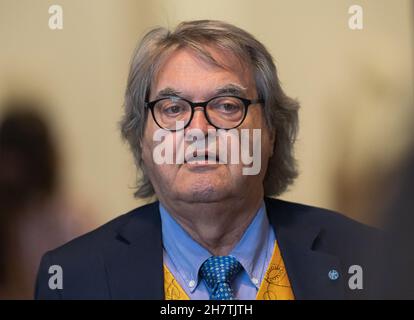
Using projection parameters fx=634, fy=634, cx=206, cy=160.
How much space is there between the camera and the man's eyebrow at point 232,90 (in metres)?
1.37

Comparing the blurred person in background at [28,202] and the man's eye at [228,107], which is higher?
the man's eye at [228,107]

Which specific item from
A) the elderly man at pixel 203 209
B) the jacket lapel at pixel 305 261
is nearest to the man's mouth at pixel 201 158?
the elderly man at pixel 203 209

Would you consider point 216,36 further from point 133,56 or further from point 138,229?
point 138,229

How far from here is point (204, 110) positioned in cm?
136

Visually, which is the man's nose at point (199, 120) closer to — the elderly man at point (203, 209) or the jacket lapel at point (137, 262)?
the elderly man at point (203, 209)

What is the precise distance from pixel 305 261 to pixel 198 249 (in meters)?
0.25

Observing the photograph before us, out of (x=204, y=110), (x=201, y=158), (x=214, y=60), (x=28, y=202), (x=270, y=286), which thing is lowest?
(x=270, y=286)

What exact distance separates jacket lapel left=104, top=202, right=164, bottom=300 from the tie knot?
10cm

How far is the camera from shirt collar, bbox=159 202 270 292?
1.41 metres

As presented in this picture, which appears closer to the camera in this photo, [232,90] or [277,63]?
[232,90]

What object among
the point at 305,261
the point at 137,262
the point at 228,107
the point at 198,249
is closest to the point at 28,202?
the point at 137,262

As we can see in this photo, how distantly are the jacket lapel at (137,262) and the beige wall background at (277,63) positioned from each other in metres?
0.14

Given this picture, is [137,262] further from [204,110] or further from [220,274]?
[204,110]

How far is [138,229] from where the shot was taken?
146cm
